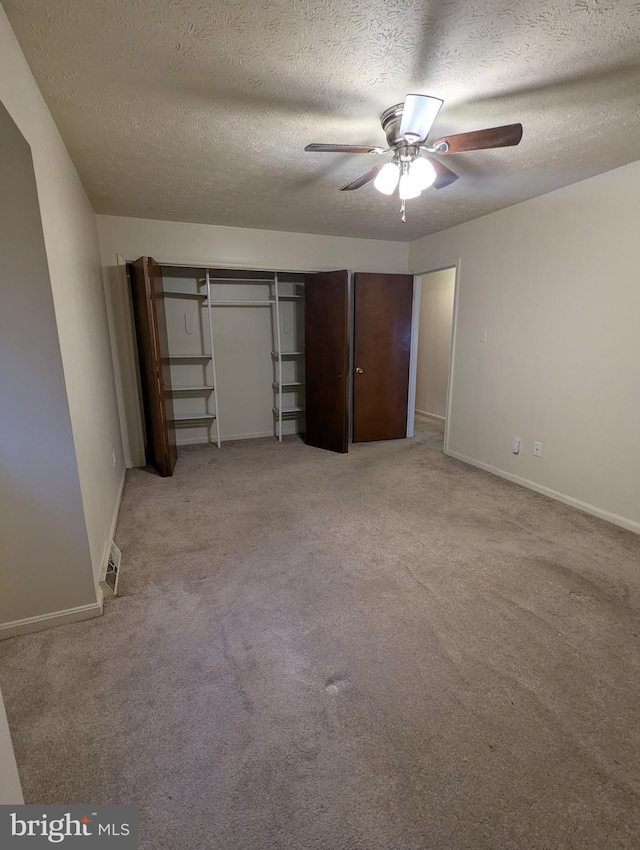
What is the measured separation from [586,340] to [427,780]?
2880mm

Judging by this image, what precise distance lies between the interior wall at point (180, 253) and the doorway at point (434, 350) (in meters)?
1.52

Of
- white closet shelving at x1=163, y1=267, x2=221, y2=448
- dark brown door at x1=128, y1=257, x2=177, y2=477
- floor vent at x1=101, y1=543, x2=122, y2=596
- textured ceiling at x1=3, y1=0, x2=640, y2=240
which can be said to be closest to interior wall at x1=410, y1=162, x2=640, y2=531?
textured ceiling at x1=3, y1=0, x2=640, y2=240

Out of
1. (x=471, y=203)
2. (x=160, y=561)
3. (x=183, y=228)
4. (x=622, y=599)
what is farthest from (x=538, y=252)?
(x=160, y=561)

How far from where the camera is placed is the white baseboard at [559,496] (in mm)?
2703

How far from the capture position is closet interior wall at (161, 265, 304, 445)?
4418mm

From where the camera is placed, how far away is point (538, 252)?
10.3 ft

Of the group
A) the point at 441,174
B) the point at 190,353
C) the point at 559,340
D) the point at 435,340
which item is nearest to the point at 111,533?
the point at 190,353

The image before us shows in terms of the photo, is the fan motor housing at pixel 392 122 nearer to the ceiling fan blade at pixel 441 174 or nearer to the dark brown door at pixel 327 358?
the ceiling fan blade at pixel 441 174

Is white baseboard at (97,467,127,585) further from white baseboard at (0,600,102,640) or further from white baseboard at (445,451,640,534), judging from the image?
white baseboard at (445,451,640,534)

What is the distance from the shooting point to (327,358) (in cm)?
442

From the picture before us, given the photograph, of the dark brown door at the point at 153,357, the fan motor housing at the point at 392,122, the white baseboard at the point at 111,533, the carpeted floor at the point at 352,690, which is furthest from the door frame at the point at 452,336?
the white baseboard at the point at 111,533

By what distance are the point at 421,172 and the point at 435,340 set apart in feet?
13.4

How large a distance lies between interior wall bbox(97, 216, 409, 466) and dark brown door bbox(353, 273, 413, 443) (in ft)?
1.42

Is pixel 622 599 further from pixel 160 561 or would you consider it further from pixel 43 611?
pixel 43 611
